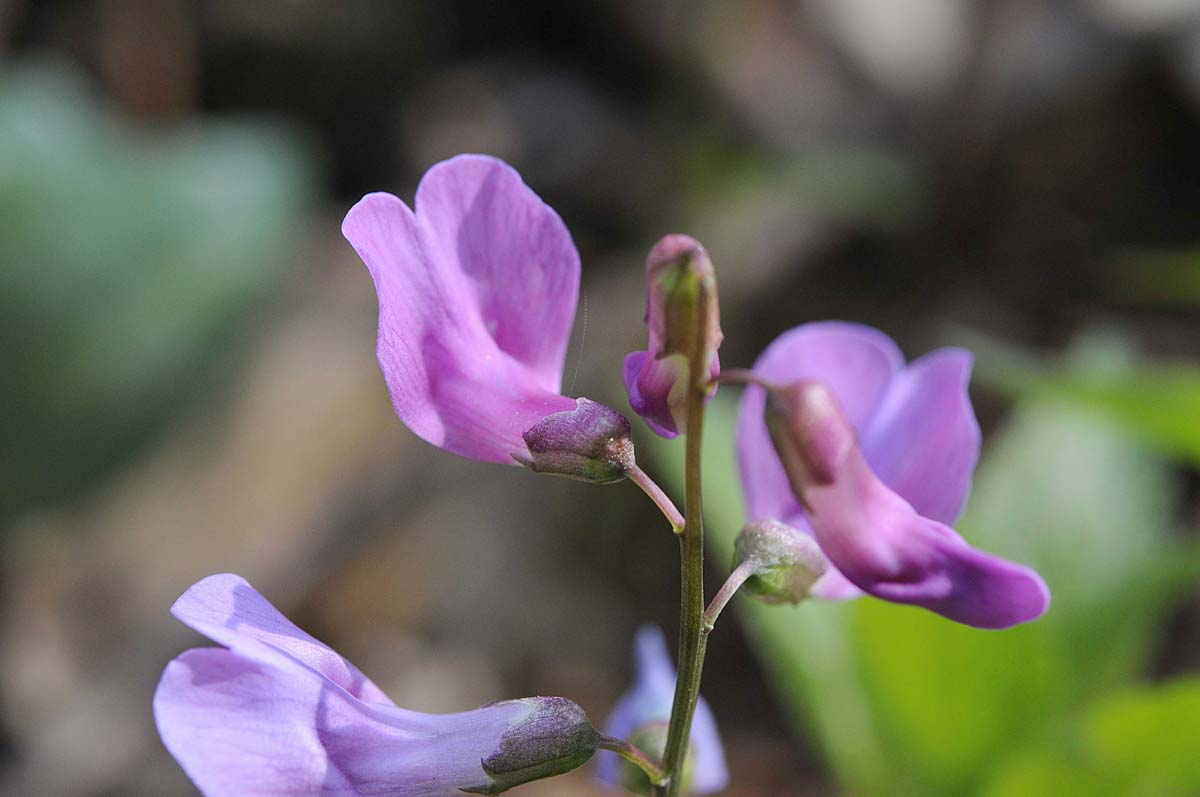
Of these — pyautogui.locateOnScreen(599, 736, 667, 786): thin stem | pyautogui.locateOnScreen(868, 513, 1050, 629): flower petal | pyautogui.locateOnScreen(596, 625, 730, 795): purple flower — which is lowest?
pyautogui.locateOnScreen(596, 625, 730, 795): purple flower

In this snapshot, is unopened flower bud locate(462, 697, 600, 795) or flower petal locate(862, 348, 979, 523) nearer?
unopened flower bud locate(462, 697, 600, 795)

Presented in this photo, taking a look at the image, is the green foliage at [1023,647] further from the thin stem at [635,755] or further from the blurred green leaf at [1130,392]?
the thin stem at [635,755]

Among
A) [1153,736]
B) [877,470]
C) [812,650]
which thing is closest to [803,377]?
[877,470]

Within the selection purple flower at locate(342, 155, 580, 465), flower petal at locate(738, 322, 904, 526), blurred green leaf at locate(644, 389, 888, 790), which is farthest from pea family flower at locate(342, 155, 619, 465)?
blurred green leaf at locate(644, 389, 888, 790)

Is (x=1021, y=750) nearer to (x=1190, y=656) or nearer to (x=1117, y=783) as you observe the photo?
(x=1117, y=783)

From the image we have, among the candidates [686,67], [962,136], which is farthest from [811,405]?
[686,67]

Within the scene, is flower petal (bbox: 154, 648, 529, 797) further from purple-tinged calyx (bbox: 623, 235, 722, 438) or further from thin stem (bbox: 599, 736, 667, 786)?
purple-tinged calyx (bbox: 623, 235, 722, 438)

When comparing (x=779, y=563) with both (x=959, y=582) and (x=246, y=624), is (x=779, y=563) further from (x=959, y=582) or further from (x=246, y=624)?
(x=246, y=624)
